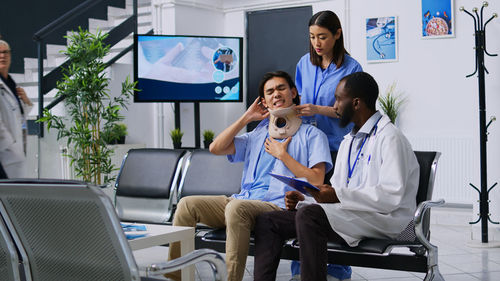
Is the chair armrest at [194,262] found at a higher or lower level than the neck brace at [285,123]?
lower

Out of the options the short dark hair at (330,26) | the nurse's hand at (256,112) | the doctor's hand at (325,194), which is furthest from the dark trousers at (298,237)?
the short dark hair at (330,26)

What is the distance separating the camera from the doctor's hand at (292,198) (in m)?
3.05

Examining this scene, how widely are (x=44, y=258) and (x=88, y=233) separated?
0.78ft

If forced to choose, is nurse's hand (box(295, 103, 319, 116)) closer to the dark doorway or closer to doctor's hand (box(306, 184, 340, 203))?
doctor's hand (box(306, 184, 340, 203))

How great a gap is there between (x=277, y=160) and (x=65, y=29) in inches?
160

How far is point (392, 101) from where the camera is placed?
20.9ft

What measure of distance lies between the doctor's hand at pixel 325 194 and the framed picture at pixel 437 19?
3.83 meters

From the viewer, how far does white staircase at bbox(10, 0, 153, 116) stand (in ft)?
21.0

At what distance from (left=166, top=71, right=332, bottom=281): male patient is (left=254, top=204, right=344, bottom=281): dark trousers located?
13cm

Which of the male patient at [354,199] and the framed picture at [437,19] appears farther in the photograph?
the framed picture at [437,19]

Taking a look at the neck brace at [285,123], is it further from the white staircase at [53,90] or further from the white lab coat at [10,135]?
the white staircase at [53,90]

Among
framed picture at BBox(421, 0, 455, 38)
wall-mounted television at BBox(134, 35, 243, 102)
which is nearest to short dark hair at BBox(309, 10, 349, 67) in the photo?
framed picture at BBox(421, 0, 455, 38)

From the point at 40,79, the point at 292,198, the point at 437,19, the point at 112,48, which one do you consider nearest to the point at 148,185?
the point at 292,198

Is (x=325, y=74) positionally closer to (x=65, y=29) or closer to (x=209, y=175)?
(x=209, y=175)
